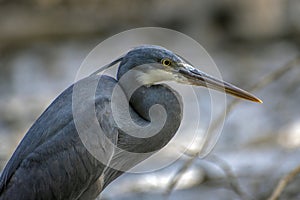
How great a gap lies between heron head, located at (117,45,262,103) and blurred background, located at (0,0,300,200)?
127 inches

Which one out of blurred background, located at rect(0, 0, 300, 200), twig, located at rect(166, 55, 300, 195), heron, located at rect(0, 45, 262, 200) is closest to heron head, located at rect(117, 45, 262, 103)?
heron, located at rect(0, 45, 262, 200)

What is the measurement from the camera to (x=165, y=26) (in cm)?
976

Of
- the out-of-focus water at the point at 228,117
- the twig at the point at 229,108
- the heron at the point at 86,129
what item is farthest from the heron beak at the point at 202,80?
the out-of-focus water at the point at 228,117

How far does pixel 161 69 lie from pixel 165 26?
20.3 feet

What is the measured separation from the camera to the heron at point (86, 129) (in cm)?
362

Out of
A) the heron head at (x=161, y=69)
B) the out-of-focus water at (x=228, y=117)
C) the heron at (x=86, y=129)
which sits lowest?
the heron at (x=86, y=129)

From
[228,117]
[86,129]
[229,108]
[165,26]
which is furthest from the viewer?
[165,26]

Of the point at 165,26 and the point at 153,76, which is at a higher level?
the point at 165,26

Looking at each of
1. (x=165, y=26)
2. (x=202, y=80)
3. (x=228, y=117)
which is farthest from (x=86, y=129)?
(x=165, y=26)

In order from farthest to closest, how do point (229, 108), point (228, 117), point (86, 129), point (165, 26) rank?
1. point (165, 26)
2. point (228, 117)
3. point (229, 108)
4. point (86, 129)

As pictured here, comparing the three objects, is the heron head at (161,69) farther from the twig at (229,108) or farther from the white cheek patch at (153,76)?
the twig at (229,108)

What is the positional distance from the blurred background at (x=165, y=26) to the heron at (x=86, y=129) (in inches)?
126

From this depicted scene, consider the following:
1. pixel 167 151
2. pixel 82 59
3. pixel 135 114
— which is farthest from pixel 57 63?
pixel 135 114

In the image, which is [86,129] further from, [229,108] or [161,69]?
[229,108]
